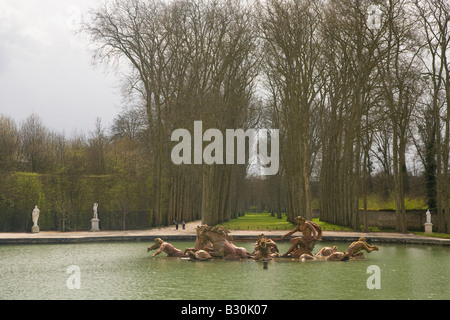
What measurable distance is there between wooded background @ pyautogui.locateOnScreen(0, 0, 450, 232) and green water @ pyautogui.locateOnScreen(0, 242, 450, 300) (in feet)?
46.9

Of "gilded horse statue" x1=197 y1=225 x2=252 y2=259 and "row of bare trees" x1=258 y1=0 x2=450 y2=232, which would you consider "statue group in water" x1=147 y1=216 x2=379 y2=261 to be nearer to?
"gilded horse statue" x1=197 y1=225 x2=252 y2=259

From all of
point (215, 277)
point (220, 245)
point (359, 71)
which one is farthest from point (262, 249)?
point (359, 71)

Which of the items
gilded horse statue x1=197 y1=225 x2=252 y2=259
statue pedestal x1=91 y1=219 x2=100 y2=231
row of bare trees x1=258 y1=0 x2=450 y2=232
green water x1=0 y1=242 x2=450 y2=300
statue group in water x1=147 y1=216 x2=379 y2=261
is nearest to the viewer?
green water x1=0 y1=242 x2=450 y2=300

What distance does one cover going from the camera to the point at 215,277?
631 inches

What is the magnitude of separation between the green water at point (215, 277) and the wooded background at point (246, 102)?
1431cm

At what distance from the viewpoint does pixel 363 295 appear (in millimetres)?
13156

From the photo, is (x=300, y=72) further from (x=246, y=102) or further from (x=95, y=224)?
(x=95, y=224)

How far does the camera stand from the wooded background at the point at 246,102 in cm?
3369

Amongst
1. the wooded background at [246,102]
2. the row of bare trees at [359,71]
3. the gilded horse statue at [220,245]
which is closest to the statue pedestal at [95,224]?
the wooded background at [246,102]

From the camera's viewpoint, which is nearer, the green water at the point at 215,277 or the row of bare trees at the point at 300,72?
the green water at the point at 215,277

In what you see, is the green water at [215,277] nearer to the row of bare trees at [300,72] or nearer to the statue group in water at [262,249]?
the statue group in water at [262,249]

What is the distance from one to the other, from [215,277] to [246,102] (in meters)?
27.8

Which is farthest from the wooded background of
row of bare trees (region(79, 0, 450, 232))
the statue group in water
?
the statue group in water

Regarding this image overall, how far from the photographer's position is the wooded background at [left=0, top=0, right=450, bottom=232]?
111 feet
